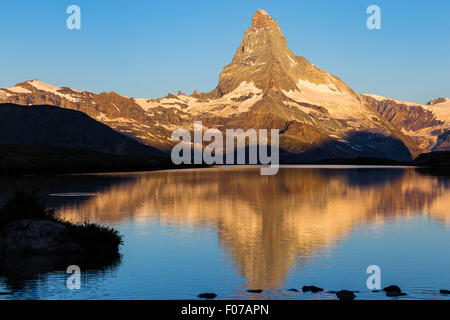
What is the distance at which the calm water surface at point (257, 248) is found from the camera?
3669cm

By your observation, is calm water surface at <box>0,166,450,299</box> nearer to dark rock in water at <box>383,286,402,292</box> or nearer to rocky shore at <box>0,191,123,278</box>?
dark rock in water at <box>383,286,402,292</box>

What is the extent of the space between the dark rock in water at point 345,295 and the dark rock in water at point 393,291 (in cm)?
248

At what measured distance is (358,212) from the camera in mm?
85062

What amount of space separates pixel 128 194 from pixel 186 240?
58919mm

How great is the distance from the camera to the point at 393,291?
3481 cm

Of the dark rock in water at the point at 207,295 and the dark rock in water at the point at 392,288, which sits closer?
the dark rock in water at the point at 207,295

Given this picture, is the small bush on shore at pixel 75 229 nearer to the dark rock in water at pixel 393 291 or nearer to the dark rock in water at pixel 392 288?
the dark rock in water at pixel 392 288

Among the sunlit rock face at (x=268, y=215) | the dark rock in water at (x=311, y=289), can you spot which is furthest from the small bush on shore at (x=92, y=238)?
the dark rock in water at (x=311, y=289)

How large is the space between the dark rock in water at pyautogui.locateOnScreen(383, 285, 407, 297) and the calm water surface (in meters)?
0.56

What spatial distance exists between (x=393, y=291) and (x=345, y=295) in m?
3.63

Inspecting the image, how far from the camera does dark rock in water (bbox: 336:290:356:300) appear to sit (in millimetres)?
32844

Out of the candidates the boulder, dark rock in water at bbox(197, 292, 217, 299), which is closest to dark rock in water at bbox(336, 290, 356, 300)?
the boulder
